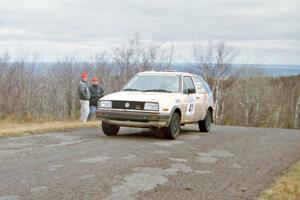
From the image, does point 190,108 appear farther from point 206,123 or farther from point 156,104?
point 156,104

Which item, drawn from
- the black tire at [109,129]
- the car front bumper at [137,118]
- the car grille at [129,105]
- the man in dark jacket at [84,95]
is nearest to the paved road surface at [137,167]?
the black tire at [109,129]

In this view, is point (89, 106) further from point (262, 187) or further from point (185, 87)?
point (262, 187)

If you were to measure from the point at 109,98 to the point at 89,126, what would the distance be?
3669 mm

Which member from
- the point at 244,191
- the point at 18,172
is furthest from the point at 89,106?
the point at 244,191

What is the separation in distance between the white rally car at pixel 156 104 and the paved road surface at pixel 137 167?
45 centimetres

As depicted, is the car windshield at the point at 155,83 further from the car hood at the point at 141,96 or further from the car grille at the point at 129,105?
the car grille at the point at 129,105

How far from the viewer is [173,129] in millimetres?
11883

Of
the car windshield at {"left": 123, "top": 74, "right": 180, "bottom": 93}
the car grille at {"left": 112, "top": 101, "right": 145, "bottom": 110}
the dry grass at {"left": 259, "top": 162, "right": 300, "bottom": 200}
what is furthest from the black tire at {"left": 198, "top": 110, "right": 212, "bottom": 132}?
the dry grass at {"left": 259, "top": 162, "right": 300, "bottom": 200}

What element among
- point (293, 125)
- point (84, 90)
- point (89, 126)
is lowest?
point (293, 125)

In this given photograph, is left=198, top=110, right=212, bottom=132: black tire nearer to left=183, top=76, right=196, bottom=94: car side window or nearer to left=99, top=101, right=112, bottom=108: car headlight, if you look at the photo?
left=183, top=76, right=196, bottom=94: car side window

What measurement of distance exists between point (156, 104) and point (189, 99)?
1.73m

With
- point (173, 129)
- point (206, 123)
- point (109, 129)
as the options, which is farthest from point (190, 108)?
point (109, 129)

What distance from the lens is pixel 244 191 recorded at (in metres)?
6.43

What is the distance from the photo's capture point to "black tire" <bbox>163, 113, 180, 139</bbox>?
11.7m
